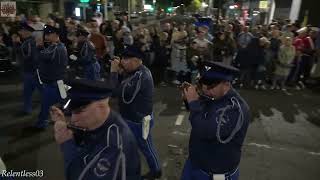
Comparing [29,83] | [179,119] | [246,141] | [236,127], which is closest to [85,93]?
[236,127]

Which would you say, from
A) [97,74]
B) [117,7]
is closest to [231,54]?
[97,74]

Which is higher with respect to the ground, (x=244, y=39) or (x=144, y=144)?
(x=244, y=39)

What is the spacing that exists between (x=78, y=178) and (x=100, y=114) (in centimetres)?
42

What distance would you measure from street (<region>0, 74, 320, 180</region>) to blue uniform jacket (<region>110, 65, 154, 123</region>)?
1273 mm

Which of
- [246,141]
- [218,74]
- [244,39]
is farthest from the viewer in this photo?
[244,39]

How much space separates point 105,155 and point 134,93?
8.81 ft

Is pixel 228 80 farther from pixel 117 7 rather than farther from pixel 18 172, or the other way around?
pixel 117 7

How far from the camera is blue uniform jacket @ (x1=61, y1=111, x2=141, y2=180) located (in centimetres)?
223

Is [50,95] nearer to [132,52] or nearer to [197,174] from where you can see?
[132,52]

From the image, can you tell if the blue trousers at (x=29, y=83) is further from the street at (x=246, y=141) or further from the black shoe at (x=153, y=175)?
the black shoe at (x=153, y=175)

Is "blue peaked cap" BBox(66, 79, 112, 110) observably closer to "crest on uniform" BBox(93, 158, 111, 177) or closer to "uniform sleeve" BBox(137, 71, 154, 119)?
"crest on uniform" BBox(93, 158, 111, 177)

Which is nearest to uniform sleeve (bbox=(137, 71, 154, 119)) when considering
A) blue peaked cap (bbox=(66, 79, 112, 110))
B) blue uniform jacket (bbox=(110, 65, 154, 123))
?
blue uniform jacket (bbox=(110, 65, 154, 123))

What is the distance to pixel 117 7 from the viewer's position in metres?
30.9

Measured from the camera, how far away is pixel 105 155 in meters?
2.24
